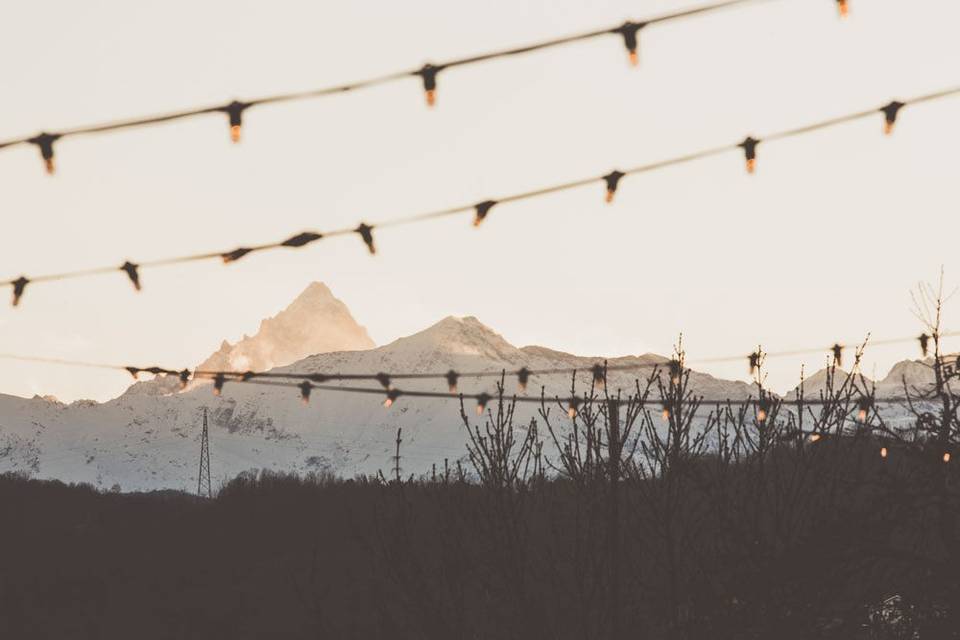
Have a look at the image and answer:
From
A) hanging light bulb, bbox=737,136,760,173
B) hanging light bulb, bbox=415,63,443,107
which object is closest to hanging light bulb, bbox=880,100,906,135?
hanging light bulb, bbox=737,136,760,173

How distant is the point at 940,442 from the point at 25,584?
55277 mm

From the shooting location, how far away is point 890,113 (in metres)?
4.50

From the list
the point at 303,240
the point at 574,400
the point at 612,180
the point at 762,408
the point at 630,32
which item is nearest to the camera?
the point at 630,32

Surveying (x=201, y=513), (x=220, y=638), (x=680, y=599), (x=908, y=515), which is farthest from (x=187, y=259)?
(x=201, y=513)

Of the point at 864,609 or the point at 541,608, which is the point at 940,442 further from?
the point at 541,608

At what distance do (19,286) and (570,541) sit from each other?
64.2ft

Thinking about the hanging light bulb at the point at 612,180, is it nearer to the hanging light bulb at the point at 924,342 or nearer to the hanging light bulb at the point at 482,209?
the hanging light bulb at the point at 482,209

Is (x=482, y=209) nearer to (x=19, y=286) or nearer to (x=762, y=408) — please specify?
(x=19, y=286)

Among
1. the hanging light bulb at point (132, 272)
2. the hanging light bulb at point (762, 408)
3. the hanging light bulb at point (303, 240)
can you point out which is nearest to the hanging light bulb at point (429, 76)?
the hanging light bulb at point (303, 240)

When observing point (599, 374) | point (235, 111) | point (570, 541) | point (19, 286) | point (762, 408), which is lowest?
point (570, 541)

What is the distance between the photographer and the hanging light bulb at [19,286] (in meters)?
5.88

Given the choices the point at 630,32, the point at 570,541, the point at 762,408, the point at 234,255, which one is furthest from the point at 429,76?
the point at 570,541

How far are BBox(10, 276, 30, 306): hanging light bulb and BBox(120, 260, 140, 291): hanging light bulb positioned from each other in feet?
1.74

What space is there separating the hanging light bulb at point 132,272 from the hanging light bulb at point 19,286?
0.53 metres
